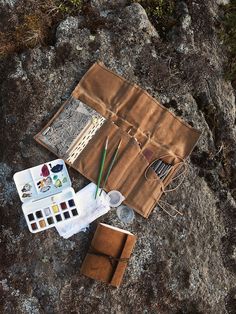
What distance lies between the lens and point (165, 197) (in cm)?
588

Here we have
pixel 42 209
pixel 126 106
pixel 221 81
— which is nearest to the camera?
pixel 42 209

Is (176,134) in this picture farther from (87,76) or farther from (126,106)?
(87,76)

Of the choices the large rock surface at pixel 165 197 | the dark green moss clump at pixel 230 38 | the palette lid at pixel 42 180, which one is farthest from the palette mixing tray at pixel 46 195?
the dark green moss clump at pixel 230 38

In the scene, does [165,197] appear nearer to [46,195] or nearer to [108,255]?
[108,255]

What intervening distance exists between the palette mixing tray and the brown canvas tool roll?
0.24 metres

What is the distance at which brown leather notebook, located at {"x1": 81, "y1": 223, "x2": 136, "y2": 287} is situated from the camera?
556cm

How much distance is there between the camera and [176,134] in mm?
6012

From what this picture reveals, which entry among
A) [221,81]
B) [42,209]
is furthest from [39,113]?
[221,81]

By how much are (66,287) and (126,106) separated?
7.89 feet

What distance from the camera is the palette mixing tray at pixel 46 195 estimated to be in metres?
5.63

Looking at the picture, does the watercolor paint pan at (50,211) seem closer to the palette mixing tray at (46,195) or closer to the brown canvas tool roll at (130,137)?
the palette mixing tray at (46,195)

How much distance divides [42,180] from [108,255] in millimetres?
1233

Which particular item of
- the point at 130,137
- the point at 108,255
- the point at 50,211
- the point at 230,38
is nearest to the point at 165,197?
the point at 130,137

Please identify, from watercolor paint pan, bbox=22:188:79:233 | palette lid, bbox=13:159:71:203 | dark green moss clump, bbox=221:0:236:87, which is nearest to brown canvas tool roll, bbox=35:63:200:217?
palette lid, bbox=13:159:71:203
